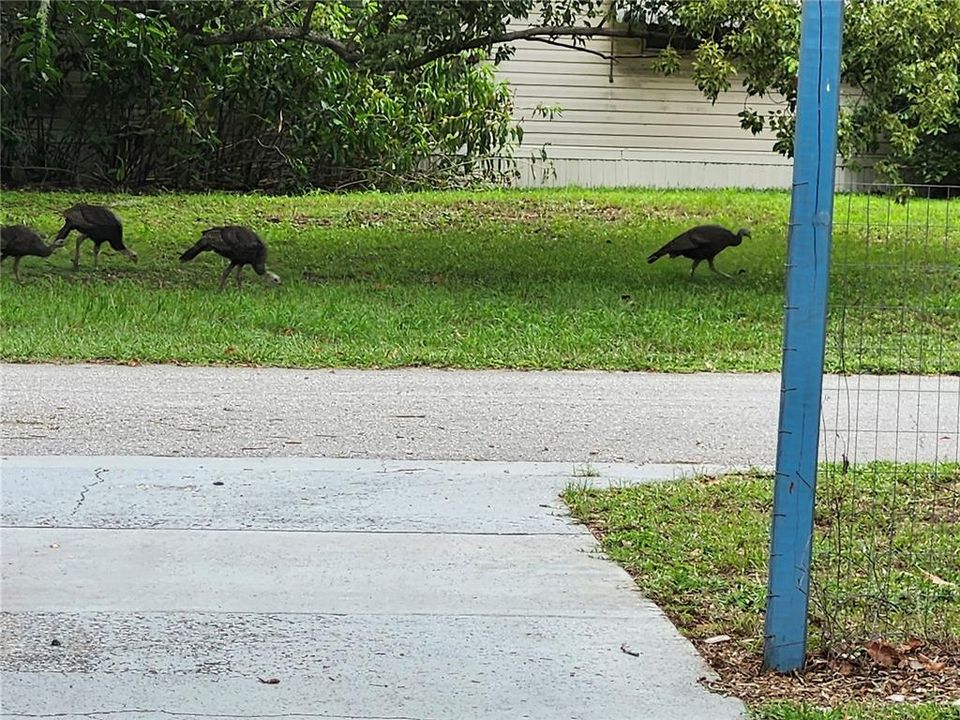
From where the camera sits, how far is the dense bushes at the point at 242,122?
1872 cm

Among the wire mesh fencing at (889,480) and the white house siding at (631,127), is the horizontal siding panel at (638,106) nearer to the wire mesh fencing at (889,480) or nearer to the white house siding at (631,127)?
the white house siding at (631,127)

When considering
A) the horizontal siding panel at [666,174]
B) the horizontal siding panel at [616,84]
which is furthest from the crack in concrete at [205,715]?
the horizontal siding panel at [616,84]

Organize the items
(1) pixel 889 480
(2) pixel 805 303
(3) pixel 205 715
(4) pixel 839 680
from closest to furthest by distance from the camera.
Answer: (3) pixel 205 715
(2) pixel 805 303
(4) pixel 839 680
(1) pixel 889 480

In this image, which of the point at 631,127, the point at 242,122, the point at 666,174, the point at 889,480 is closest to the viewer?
the point at 889,480

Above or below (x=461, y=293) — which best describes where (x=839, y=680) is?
below

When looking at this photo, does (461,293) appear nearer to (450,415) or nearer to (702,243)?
(702,243)

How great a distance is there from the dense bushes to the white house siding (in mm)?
1080

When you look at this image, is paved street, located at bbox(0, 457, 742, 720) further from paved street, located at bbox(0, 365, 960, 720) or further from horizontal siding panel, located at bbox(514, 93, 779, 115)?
horizontal siding panel, located at bbox(514, 93, 779, 115)

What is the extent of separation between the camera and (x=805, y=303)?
4.14 meters

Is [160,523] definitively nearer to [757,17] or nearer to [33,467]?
[33,467]

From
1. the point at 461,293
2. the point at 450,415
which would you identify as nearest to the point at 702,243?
the point at 461,293

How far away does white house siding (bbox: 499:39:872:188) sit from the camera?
22516 mm

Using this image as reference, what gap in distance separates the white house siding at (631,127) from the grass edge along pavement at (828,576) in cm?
1590

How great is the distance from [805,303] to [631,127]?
1909 cm
